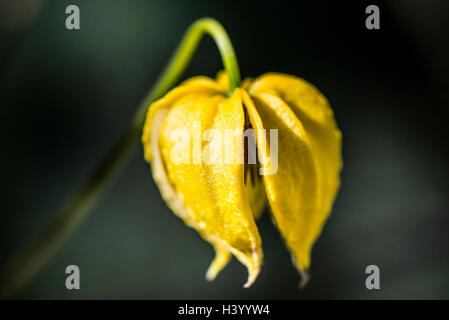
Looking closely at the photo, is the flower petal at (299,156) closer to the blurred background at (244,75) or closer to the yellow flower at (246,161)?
the yellow flower at (246,161)

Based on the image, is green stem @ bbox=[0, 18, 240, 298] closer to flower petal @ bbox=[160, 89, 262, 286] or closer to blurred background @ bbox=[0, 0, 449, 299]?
flower petal @ bbox=[160, 89, 262, 286]

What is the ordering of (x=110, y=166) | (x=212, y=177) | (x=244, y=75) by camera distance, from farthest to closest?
(x=244, y=75) → (x=110, y=166) → (x=212, y=177)

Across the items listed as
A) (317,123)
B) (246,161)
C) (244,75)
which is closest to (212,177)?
(246,161)

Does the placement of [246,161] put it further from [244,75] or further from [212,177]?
[244,75]

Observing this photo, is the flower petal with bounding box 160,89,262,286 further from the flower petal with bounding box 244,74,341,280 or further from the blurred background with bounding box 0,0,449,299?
the blurred background with bounding box 0,0,449,299

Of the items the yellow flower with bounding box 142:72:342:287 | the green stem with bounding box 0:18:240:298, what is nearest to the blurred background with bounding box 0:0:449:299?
the green stem with bounding box 0:18:240:298

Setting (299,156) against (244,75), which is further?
(244,75)

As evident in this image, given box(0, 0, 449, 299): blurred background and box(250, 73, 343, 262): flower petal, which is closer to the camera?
box(250, 73, 343, 262): flower petal

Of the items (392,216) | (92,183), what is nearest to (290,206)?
(92,183)
